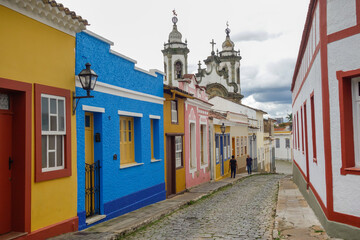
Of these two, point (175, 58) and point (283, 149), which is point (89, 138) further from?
point (283, 149)

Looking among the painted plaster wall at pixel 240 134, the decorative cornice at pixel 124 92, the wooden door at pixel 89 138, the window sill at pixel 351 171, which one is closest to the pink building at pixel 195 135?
the decorative cornice at pixel 124 92

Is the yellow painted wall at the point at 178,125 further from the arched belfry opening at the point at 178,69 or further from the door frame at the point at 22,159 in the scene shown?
the arched belfry opening at the point at 178,69

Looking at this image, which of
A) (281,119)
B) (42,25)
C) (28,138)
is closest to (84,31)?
(42,25)

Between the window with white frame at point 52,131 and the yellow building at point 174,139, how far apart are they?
5927mm

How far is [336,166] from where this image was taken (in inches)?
252

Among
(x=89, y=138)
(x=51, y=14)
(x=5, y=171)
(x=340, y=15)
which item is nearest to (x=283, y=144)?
(x=89, y=138)

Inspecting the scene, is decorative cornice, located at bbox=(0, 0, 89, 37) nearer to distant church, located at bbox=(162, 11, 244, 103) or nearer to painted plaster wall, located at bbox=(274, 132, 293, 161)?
distant church, located at bbox=(162, 11, 244, 103)

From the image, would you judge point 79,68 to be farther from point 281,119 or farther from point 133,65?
point 281,119

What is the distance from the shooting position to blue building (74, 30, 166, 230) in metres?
8.13

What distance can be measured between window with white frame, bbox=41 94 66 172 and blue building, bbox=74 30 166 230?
1.82ft

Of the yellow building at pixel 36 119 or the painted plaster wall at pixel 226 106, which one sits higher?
the painted plaster wall at pixel 226 106

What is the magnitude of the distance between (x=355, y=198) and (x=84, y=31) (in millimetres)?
6048

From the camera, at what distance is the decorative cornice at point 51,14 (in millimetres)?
6152

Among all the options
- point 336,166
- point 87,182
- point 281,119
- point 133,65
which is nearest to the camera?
point 336,166
